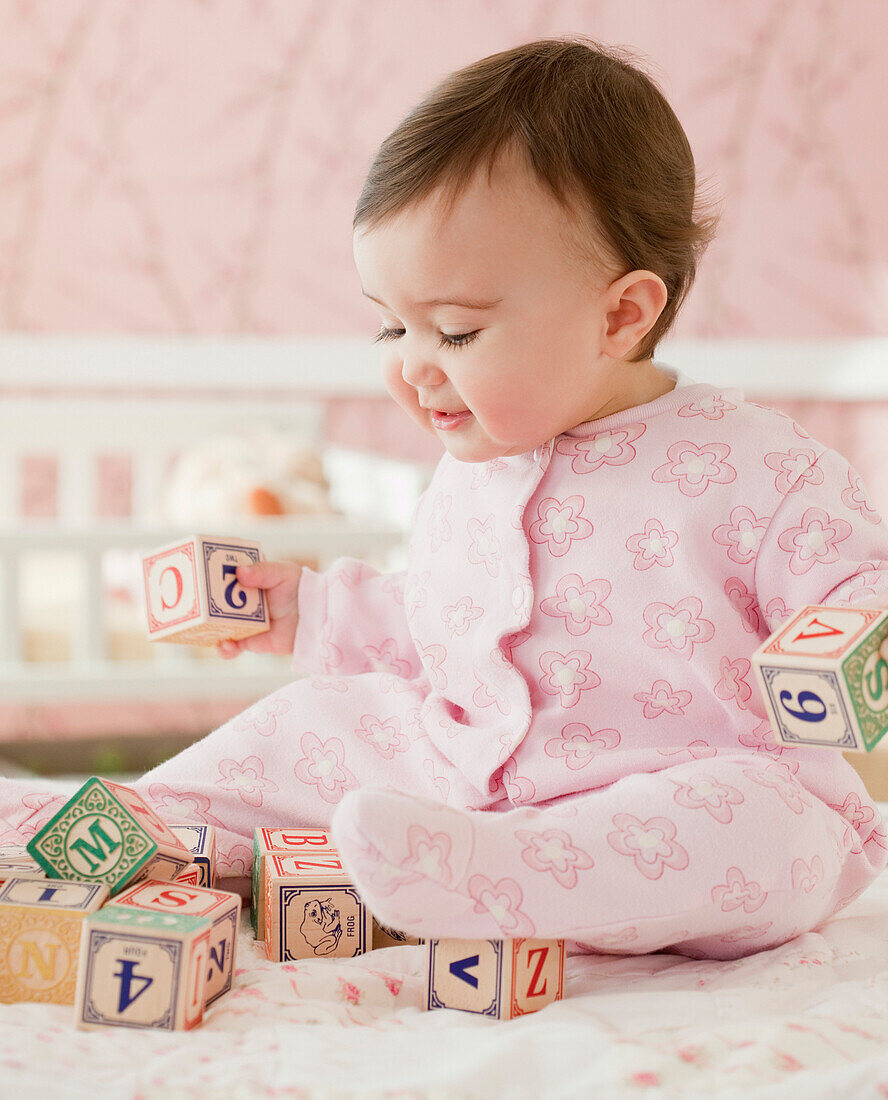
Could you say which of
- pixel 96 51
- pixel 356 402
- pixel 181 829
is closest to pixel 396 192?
pixel 181 829

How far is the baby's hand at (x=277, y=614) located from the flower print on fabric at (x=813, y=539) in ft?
1.39

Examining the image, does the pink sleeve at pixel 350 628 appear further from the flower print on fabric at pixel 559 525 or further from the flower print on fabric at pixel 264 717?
the flower print on fabric at pixel 559 525

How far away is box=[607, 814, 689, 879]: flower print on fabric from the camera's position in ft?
2.24

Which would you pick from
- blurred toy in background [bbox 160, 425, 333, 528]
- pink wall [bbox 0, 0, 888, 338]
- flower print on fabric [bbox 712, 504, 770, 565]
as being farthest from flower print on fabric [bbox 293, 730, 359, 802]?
pink wall [bbox 0, 0, 888, 338]

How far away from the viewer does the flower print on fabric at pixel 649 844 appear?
682 mm

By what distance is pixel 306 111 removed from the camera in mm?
2512

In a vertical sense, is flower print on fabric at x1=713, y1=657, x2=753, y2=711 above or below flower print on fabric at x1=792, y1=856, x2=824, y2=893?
above

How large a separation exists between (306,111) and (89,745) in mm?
1408

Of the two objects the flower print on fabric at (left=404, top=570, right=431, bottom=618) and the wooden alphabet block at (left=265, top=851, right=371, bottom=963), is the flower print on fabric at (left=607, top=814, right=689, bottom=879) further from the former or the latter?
the flower print on fabric at (left=404, top=570, right=431, bottom=618)

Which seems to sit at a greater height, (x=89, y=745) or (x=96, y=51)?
(x=96, y=51)

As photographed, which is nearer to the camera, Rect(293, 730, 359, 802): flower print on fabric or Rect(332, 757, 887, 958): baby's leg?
Rect(332, 757, 887, 958): baby's leg

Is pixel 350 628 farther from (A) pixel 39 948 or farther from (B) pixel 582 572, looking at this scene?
(A) pixel 39 948

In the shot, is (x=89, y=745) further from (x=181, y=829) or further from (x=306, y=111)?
(x=181, y=829)

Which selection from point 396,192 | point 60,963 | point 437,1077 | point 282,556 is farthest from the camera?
point 282,556
